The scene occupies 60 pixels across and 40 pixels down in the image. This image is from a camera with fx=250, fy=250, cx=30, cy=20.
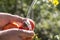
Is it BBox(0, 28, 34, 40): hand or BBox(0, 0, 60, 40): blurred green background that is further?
BBox(0, 0, 60, 40): blurred green background

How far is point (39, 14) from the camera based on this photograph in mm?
4012

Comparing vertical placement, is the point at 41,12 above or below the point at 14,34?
below

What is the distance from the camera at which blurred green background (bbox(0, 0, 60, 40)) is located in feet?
12.2

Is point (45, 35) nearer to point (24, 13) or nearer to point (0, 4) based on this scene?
point (24, 13)

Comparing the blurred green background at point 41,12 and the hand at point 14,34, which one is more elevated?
the hand at point 14,34

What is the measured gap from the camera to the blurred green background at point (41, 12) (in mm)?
3709

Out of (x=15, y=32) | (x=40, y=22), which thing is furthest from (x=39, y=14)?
(x=15, y=32)

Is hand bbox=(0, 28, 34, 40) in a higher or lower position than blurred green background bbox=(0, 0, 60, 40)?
higher

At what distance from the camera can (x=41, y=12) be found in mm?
3992

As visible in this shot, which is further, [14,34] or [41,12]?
[41,12]

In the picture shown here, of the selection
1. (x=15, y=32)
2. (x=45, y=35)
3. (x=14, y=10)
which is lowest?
(x=45, y=35)

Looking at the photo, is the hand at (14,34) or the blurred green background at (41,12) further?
the blurred green background at (41,12)

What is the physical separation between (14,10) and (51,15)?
2.08 ft

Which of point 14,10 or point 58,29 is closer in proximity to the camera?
point 58,29
